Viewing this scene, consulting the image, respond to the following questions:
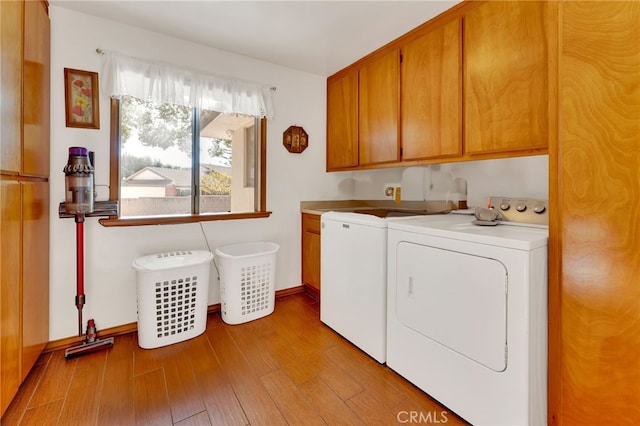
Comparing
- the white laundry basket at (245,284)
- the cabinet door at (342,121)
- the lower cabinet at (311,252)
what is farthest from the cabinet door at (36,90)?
the cabinet door at (342,121)

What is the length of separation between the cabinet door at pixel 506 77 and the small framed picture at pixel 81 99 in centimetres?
249

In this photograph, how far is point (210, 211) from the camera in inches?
100

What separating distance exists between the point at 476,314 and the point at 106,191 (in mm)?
2429

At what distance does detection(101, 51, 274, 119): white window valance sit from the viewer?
1999 mm

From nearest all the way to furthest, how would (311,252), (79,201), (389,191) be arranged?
(79,201), (311,252), (389,191)

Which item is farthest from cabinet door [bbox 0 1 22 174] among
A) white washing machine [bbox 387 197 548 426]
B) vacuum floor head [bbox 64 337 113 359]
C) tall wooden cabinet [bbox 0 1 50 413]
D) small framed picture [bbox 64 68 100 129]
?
white washing machine [bbox 387 197 548 426]

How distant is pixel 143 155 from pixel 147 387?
64.0 inches

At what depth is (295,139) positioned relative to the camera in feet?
9.35

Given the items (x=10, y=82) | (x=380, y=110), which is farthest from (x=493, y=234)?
(x=10, y=82)

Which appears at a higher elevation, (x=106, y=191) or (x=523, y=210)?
(x=106, y=191)

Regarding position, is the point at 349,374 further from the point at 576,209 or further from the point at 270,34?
the point at 270,34

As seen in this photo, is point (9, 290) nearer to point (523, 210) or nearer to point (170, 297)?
point (170, 297)

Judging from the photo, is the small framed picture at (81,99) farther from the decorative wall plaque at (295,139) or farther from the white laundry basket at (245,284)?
the decorative wall plaque at (295,139)

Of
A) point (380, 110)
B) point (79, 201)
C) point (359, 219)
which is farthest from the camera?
point (380, 110)
